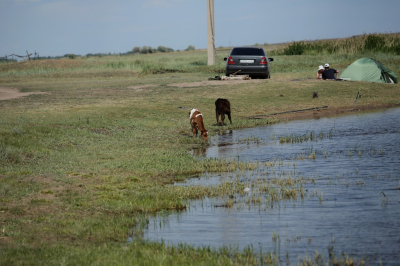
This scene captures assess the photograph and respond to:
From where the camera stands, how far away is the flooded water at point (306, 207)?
7422mm

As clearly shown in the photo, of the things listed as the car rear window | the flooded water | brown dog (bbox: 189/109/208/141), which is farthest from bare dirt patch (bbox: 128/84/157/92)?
the flooded water

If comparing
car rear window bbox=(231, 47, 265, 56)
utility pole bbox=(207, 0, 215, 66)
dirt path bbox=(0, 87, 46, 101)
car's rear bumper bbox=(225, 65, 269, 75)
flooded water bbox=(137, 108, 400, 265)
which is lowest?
flooded water bbox=(137, 108, 400, 265)

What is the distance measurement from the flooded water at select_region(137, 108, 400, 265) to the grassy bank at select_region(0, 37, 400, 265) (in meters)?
0.54

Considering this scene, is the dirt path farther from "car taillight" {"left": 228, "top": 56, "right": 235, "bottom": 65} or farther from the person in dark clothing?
A: the person in dark clothing

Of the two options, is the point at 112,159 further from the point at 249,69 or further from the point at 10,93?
the point at 249,69

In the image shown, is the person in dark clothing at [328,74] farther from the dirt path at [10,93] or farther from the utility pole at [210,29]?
the dirt path at [10,93]

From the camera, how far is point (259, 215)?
883 cm

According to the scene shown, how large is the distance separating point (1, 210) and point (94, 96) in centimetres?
1785

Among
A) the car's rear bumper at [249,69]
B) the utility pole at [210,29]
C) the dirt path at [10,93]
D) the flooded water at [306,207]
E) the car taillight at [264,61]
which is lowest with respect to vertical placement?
the flooded water at [306,207]

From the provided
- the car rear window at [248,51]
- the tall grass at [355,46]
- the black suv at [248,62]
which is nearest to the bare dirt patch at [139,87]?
the black suv at [248,62]

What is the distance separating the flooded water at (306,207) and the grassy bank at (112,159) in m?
0.54

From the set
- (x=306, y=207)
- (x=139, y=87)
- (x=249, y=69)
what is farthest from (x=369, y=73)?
(x=306, y=207)

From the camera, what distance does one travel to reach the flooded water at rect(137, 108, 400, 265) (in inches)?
292

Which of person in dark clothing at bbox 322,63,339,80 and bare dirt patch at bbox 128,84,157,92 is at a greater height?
person in dark clothing at bbox 322,63,339,80
